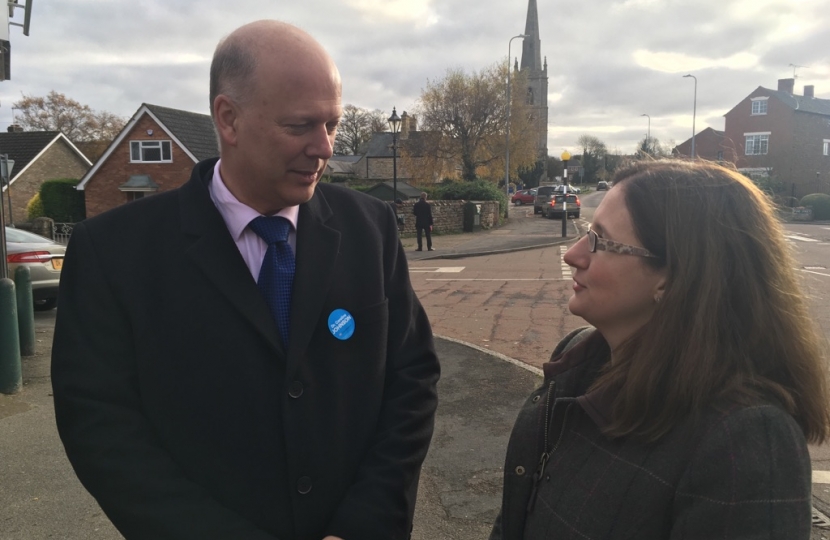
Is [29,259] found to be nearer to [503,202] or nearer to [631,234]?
[631,234]

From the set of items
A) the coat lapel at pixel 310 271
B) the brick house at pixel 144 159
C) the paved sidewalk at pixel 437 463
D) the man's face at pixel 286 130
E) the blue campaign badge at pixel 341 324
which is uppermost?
the brick house at pixel 144 159

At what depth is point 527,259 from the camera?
1850 cm

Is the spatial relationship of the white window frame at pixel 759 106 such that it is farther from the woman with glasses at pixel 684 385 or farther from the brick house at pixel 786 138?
the woman with glasses at pixel 684 385

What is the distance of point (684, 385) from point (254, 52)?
1340mm

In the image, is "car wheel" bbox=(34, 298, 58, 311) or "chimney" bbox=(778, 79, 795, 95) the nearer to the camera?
"car wheel" bbox=(34, 298, 58, 311)

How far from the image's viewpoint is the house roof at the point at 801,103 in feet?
162

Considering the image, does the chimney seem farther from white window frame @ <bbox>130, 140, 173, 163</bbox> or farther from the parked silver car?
the parked silver car

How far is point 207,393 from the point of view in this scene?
1.66m

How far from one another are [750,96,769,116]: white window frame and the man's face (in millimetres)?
57780

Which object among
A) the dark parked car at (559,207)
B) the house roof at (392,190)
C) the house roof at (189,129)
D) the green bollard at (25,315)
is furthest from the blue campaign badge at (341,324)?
the dark parked car at (559,207)

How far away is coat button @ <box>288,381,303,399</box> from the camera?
1.67 metres

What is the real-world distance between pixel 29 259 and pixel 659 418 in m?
11.0

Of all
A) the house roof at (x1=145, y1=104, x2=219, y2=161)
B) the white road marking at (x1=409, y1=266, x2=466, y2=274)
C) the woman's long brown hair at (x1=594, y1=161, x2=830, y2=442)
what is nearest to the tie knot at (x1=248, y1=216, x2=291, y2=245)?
the woman's long brown hair at (x1=594, y1=161, x2=830, y2=442)

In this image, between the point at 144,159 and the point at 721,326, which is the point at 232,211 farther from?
the point at 144,159
